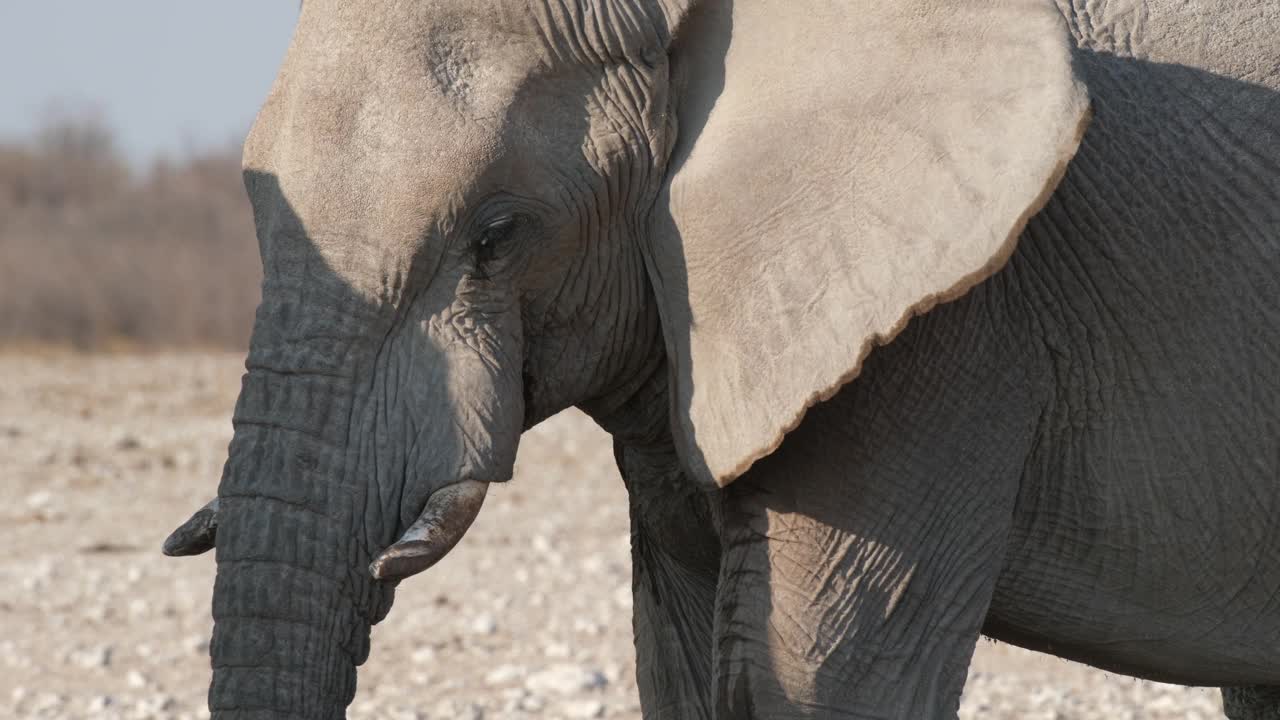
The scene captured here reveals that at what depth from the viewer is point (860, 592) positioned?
3189 millimetres

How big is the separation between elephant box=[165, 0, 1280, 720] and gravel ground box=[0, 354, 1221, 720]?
7.35 ft

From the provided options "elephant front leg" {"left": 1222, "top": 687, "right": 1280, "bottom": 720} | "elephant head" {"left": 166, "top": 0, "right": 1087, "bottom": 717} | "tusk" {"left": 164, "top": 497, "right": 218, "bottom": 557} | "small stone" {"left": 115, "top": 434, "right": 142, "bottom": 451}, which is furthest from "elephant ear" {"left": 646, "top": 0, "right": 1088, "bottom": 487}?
"small stone" {"left": 115, "top": 434, "right": 142, "bottom": 451}

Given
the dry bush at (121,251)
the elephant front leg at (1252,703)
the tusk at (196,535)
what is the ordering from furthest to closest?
the dry bush at (121,251) < the elephant front leg at (1252,703) < the tusk at (196,535)

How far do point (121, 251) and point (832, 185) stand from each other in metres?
20.7

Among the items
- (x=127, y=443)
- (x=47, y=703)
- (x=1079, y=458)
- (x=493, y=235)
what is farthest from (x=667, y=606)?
(x=127, y=443)

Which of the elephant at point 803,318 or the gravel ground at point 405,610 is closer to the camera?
the elephant at point 803,318

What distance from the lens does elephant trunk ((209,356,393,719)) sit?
299cm

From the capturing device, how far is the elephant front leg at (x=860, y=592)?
318 cm

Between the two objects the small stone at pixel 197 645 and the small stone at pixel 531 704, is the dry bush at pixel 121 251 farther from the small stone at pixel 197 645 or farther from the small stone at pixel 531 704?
the small stone at pixel 531 704

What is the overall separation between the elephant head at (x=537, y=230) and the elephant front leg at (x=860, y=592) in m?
0.16

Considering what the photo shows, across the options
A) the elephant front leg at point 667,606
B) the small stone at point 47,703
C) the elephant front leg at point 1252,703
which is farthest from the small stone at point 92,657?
the elephant front leg at point 1252,703

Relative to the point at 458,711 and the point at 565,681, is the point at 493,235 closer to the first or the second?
the point at 458,711

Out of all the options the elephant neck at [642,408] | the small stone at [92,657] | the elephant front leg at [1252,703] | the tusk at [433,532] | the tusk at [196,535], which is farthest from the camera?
the small stone at [92,657]

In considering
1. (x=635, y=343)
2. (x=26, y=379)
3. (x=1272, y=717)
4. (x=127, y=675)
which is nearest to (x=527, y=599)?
(x=127, y=675)
